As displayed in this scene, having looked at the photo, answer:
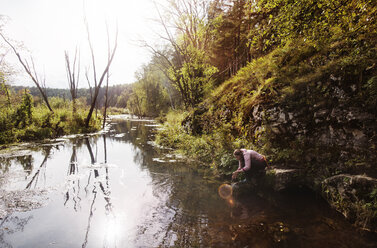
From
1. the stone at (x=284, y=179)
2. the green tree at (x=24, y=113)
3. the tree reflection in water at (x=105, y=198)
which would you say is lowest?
the tree reflection in water at (x=105, y=198)

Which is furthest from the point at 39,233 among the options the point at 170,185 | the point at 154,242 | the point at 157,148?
the point at 157,148

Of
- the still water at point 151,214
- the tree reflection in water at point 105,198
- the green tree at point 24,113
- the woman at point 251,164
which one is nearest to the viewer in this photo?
the still water at point 151,214

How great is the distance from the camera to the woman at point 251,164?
5.48m

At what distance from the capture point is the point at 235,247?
11.2 ft

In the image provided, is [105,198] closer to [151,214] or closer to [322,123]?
[151,214]

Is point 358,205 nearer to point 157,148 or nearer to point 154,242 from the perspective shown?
point 154,242

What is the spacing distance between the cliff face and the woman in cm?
73

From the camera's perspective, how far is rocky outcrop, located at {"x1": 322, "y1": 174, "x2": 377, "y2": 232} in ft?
12.2

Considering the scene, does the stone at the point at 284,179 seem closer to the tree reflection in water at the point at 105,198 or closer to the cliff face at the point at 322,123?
the cliff face at the point at 322,123

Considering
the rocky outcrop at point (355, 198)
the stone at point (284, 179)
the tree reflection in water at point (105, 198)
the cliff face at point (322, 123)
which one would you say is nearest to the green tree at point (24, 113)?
the tree reflection in water at point (105, 198)

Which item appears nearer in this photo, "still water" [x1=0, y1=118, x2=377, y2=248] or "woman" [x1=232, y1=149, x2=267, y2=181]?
→ "still water" [x1=0, y1=118, x2=377, y2=248]

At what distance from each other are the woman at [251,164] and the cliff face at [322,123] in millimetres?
727

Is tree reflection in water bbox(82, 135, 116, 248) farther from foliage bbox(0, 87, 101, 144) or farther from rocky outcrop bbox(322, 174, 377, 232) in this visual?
foliage bbox(0, 87, 101, 144)

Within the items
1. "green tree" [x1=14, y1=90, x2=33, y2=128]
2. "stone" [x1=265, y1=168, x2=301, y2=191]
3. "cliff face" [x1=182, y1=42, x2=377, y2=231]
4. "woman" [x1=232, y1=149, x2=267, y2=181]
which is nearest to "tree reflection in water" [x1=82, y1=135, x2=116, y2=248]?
"woman" [x1=232, y1=149, x2=267, y2=181]
